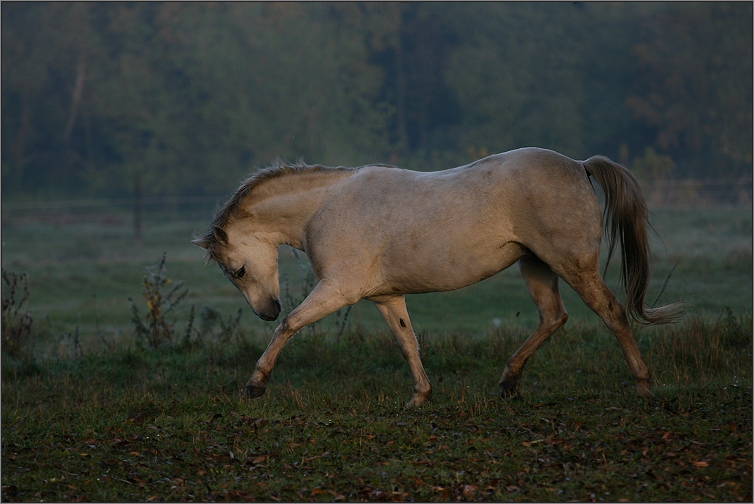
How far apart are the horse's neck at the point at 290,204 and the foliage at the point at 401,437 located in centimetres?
133

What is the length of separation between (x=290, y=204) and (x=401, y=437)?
7.66ft

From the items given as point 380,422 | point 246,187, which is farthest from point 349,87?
point 380,422

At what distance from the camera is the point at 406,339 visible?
6781 mm

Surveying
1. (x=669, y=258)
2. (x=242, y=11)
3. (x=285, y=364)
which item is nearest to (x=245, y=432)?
(x=285, y=364)

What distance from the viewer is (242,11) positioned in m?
44.2

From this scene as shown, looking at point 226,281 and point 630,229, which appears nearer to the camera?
point 630,229

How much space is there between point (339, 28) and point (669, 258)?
2668cm

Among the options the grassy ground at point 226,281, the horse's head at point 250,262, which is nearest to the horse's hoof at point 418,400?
the horse's head at point 250,262

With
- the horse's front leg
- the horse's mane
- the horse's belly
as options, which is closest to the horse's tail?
the horse's belly

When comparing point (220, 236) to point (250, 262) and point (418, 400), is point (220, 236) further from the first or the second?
point (418, 400)

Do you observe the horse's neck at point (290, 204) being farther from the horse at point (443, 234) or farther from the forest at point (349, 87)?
the forest at point (349, 87)

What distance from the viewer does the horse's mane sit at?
686 centimetres

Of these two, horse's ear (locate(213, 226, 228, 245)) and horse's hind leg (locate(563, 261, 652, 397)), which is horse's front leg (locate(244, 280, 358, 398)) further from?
horse's hind leg (locate(563, 261, 652, 397))

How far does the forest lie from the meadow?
27409 mm
